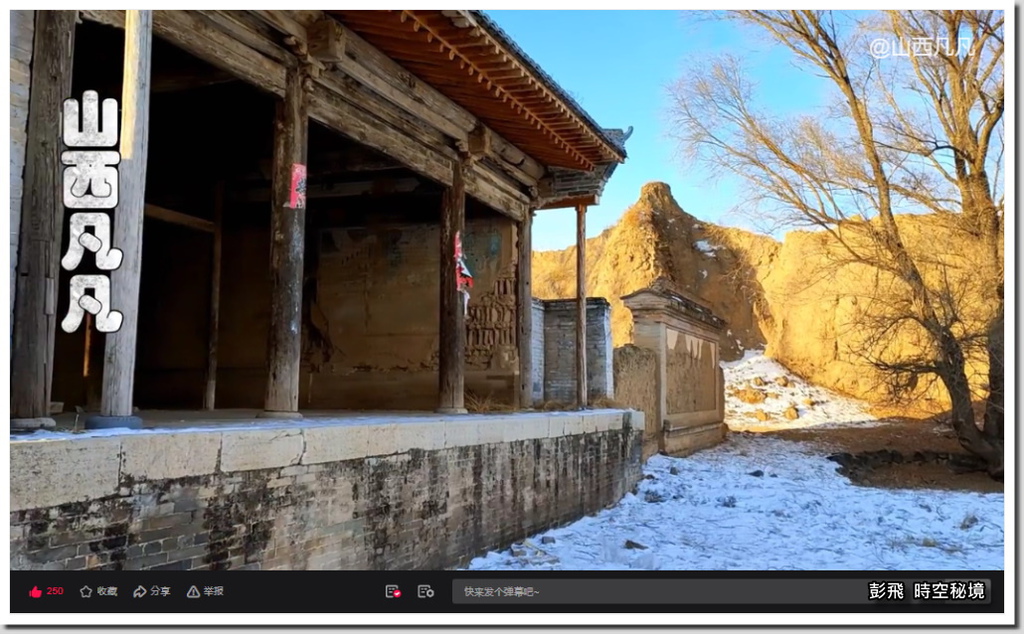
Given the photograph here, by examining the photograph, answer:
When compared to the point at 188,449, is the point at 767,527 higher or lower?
lower

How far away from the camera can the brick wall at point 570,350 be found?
13.3 metres

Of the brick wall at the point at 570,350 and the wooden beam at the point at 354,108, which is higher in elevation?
the wooden beam at the point at 354,108

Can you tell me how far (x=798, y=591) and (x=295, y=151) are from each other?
4.61 metres

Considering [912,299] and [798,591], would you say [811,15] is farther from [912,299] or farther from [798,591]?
[798,591]

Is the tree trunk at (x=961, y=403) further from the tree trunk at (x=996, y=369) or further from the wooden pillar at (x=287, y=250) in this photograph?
the wooden pillar at (x=287, y=250)

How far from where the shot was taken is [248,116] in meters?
8.59

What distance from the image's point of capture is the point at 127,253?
14.0ft

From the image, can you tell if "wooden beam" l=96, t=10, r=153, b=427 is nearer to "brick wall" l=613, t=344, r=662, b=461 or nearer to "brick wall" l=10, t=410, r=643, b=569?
"brick wall" l=10, t=410, r=643, b=569

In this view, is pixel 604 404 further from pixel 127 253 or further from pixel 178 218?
pixel 127 253

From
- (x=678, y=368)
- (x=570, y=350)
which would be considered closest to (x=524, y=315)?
(x=570, y=350)

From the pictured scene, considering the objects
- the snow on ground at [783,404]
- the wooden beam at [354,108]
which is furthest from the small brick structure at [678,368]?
the wooden beam at [354,108]

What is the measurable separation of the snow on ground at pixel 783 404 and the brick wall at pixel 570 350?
9.40 m

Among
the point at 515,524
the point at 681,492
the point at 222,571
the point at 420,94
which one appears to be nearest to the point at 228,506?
the point at 222,571

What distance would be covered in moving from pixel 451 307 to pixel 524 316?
2.18 meters
